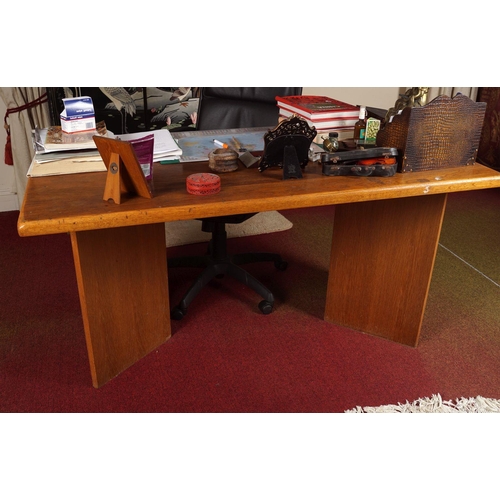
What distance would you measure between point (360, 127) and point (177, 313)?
102cm

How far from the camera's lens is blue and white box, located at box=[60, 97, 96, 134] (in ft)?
5.85

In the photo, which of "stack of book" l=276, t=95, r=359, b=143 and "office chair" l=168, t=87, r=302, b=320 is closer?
"stack of book" l=276, t=95, r=359, b=143

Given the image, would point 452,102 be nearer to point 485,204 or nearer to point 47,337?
point 47,337

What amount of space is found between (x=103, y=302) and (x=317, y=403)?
2.59 feet

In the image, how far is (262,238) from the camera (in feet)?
10.0

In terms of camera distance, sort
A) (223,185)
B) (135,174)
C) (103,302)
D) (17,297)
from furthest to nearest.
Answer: (17,297) → (103,302) → (223,185) → (135,174)

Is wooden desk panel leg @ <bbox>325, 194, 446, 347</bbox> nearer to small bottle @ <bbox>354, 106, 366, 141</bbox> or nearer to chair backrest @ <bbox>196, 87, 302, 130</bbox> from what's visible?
small bottle @ <bbox>354, 106, 366, 141</bbox>

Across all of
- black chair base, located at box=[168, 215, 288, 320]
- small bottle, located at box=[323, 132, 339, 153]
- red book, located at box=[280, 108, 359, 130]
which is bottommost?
black chair base, located at box=[168, 215, 288, 320]

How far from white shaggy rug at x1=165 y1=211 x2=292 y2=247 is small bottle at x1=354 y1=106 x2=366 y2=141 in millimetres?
1183

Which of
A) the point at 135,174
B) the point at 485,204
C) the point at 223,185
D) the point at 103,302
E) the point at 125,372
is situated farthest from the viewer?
the point at 485,204

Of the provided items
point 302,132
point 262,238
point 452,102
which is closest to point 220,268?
point 262,238

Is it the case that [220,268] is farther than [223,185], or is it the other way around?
[220,268]

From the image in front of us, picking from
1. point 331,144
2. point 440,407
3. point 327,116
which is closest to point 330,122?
point 327,116

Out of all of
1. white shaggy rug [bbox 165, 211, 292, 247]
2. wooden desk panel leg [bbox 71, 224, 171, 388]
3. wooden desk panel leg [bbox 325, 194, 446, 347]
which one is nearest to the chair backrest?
white shaggy rug [bbox 165, 211, 292, 247]
